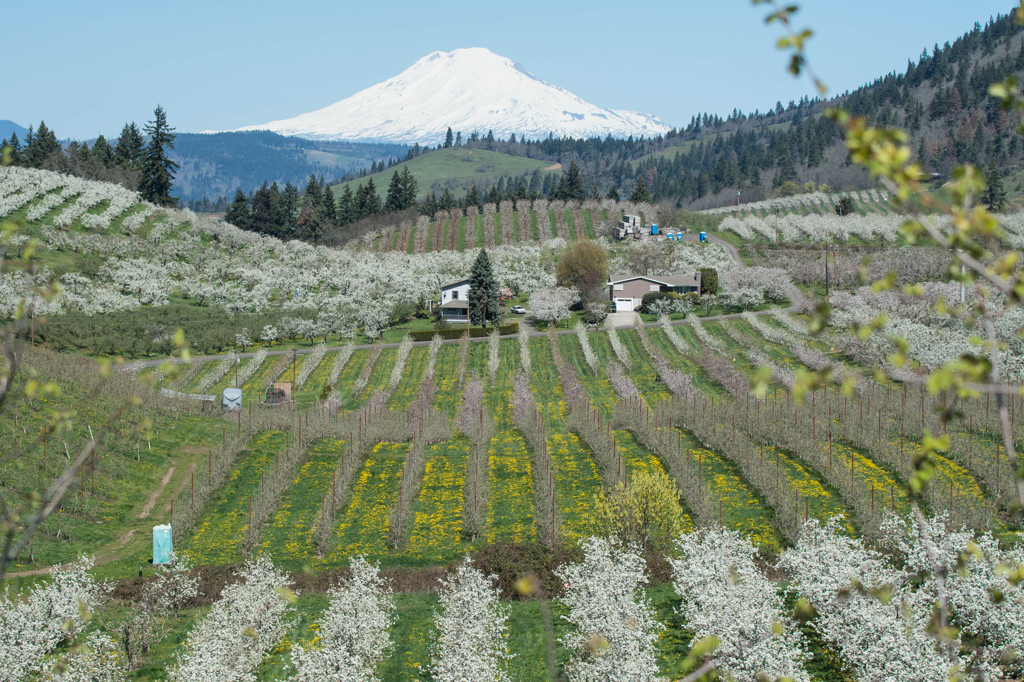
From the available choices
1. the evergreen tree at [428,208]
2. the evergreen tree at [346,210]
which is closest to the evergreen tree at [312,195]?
the evergreen tree at [346,210]

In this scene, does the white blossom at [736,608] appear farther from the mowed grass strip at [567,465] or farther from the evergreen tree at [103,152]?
the evergreen tree at [103,152]

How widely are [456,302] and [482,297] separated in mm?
4637

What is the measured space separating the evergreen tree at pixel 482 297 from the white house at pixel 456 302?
85.9 inches

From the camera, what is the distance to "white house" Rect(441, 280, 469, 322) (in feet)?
293

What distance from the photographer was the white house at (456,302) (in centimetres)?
8932

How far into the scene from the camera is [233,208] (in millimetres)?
126000

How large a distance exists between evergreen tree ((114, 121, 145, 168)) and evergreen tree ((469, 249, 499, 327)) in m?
66.5

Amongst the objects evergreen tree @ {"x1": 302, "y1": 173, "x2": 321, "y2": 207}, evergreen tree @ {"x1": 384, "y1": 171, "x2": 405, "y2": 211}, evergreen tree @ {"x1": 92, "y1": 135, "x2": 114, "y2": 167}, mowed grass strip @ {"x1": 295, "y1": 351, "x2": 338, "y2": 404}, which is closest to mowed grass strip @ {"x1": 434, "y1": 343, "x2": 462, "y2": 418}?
mowed grass strip @ {"x1": 295, "y1": 351, "x2": 338, "y2": 404}

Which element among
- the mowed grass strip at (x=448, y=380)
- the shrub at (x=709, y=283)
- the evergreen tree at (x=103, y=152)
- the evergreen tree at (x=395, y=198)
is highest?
the evergreen tree at (x=103, y=152)

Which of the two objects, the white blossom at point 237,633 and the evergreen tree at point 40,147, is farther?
the evergreen tree at point 40,147

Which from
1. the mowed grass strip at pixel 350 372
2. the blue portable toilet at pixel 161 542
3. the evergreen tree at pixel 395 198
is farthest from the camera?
the evergreen tree at pixel 395 198

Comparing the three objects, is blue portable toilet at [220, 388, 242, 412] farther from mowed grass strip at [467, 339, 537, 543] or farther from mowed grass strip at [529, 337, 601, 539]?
mowed grass strip at [529, 337, 601, 539]

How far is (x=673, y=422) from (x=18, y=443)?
109ft

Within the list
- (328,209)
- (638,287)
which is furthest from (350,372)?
(328,209)
